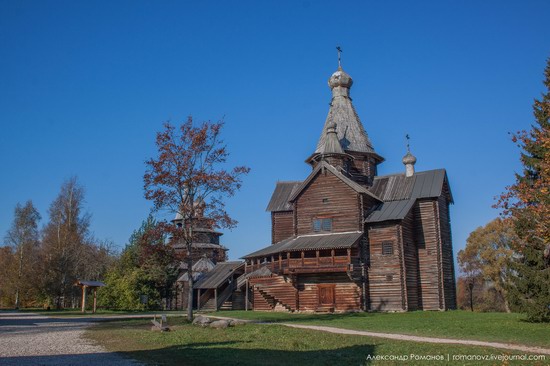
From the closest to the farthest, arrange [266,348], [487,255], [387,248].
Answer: [266,348], [387,248], [487,255]

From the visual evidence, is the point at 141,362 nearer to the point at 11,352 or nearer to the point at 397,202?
→ the point at 11,352

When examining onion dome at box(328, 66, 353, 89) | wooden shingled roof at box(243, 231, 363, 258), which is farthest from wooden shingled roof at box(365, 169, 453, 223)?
onion dome at box(328, 66, 353, 89)

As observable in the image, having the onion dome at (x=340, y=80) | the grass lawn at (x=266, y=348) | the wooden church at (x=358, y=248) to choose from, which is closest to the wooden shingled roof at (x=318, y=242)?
the wooden church at (x=358, y=248)

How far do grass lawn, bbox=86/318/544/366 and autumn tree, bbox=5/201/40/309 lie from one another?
3715 cm

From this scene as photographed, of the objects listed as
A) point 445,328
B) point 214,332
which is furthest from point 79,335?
point 445,328

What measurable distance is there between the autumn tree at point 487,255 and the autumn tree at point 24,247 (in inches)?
1912

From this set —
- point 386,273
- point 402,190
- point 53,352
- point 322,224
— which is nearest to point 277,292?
point 322,224

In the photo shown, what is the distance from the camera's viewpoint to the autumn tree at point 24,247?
172ft

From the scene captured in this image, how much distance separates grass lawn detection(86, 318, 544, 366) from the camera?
1294 cm

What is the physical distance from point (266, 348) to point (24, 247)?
52.0 m

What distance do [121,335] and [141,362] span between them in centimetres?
830

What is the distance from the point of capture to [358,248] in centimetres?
3612

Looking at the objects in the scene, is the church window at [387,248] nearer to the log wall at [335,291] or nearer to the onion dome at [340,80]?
the log wall at [335,291]

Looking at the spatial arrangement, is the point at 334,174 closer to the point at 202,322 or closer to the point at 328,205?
the point at 328,205
